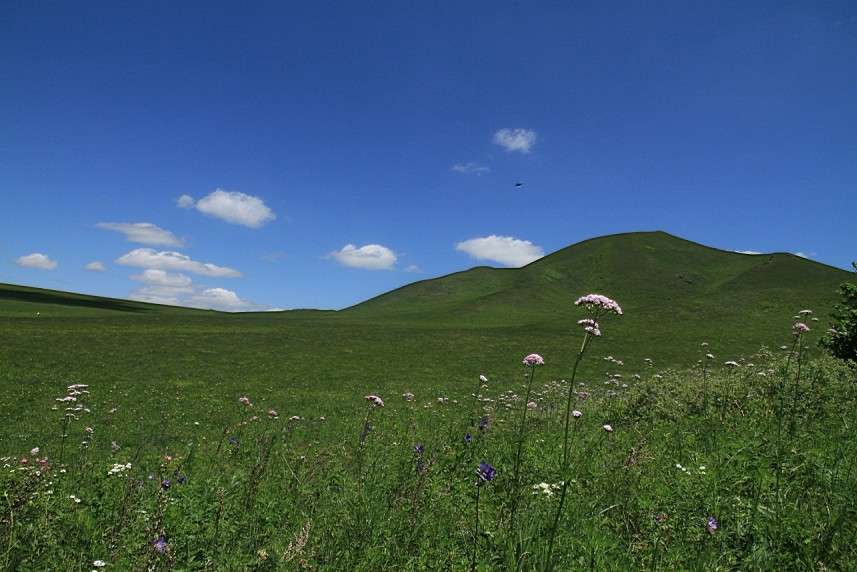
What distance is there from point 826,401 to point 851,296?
1639cm

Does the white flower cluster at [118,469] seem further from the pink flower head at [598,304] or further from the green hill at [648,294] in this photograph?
the green hill at [648,294]

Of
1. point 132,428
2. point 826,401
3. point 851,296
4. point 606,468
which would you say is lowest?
point 132,428

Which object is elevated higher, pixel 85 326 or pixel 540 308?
pixel 540 308

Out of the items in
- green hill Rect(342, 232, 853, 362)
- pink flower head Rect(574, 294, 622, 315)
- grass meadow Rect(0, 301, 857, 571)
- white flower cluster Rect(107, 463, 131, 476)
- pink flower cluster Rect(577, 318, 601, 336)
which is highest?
green hill Rect(342, 232, 853, 362)

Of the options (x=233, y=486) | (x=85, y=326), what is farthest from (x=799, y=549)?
(x=85, y=326)

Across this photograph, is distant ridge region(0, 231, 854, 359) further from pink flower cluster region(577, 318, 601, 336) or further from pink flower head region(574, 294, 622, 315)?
pink flower cluster region(577, 318, 601, 336)

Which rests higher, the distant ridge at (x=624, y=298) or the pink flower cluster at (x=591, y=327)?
the distant ridge at (x=624, y=298)

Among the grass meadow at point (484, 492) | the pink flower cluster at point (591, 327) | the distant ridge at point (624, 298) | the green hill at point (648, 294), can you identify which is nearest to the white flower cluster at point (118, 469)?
the grass meadow at point (484, 492)

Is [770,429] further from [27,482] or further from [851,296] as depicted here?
[851,296]

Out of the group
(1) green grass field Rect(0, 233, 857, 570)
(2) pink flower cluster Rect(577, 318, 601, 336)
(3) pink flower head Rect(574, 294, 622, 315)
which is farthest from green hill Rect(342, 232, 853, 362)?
(2) pink flower cluster Rect(577, 318, 601, 336)

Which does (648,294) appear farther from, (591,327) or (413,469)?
(591,327)

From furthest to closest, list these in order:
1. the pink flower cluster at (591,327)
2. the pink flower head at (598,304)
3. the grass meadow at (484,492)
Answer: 1. the pink flower head at (598,304)
2. the grass meadow at (484,492)
3. the pink flower cluster at (591,327)

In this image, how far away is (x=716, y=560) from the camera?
11.8ft

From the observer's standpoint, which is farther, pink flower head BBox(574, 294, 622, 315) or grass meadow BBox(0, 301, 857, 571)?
pink flower head BBox(574, 294, 622, 315)
